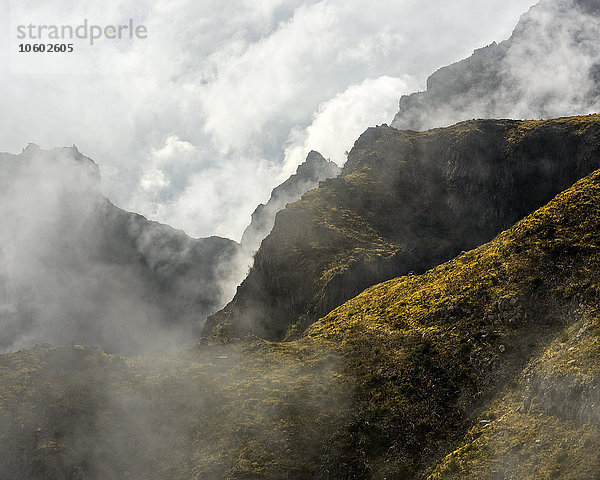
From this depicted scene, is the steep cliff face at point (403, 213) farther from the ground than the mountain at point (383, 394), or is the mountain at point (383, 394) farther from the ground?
the steep cliff face at point (403, 213)

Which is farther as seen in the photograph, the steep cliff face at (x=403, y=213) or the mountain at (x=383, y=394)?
the steep cliff face at (x=403, y=213)

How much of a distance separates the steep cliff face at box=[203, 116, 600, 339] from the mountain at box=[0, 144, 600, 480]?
3763 cm

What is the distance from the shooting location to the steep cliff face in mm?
114938

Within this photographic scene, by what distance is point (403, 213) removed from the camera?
137m

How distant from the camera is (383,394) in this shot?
2388 inches

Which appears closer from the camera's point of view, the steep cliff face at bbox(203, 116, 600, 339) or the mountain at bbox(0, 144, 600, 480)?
the mountain at bbox(0, 144, 600, 480)

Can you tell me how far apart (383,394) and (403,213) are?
84360 millimetres

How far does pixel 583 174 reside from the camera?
401ft

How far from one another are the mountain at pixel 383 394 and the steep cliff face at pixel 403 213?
37.6 metres

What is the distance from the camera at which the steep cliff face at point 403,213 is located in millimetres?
114938

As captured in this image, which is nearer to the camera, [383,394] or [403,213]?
[383,394]

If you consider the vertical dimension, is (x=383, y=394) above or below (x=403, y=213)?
below

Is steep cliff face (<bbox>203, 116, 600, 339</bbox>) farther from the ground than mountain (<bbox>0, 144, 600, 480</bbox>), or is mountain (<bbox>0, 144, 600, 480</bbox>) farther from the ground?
steep cliff face (<bbox>203, 116, 600, 339</bbox>)

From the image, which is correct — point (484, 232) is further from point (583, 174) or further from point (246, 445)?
point (246, 445)
